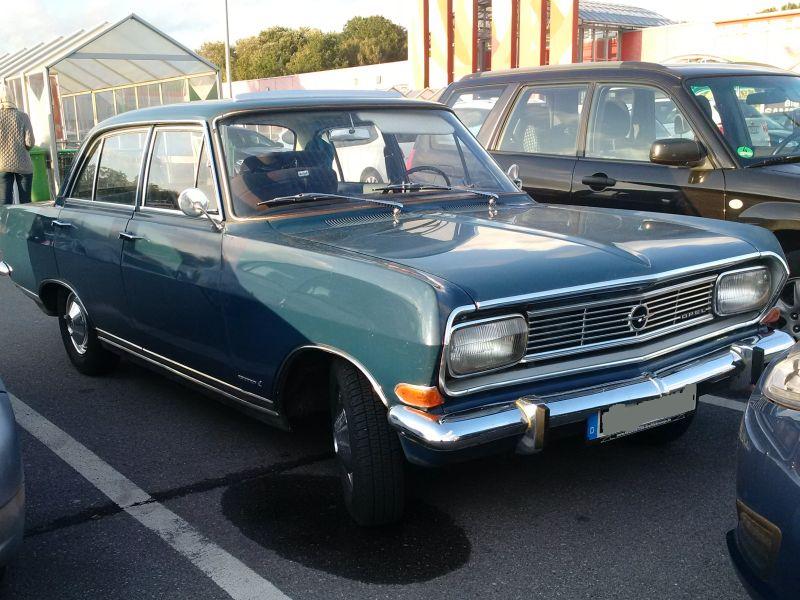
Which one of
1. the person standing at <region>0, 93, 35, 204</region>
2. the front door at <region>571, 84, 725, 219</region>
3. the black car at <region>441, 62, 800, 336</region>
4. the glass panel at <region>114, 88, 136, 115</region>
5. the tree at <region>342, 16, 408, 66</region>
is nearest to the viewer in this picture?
the black car at <region>441, 62, 800, 336</region>

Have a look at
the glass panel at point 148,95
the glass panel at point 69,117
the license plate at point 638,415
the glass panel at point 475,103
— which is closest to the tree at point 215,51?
the glass panel at point 69,117

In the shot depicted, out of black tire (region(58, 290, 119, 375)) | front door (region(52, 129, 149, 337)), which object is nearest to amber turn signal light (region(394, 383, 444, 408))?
front door (region(52, 129, 149, 337))

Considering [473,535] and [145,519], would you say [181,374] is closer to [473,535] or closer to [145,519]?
[145,519]

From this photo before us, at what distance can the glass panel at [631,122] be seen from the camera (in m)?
5.91

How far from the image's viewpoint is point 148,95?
18875mm

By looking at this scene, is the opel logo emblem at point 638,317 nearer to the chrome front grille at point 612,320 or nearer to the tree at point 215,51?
the chrome front grille at point 612,320

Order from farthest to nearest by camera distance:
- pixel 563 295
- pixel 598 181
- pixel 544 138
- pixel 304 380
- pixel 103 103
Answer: pixel 103 103 → pixel 544 138 → pixel 598 181 → pixel 304 380 → pixel 563 295

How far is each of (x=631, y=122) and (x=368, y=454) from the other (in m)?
3.76

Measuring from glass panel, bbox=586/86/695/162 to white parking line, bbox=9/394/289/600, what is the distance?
3.87 metres

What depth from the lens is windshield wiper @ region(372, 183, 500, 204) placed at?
4.49 m

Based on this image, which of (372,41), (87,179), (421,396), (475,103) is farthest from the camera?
(372,41)

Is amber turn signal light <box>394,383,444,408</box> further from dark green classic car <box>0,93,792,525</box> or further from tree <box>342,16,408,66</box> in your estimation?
tree <box>342,16,408,66</box>

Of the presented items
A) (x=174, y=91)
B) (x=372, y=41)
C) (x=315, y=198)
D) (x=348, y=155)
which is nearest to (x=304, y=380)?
(x=315, y=198)

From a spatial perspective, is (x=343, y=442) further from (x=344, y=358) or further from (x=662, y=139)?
(x=662, y=139)
